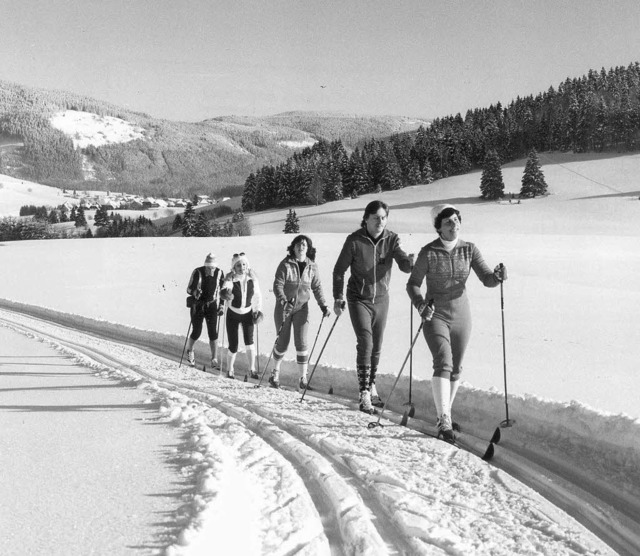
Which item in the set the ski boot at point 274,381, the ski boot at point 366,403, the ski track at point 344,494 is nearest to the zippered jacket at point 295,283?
the ski boot at point 274,381

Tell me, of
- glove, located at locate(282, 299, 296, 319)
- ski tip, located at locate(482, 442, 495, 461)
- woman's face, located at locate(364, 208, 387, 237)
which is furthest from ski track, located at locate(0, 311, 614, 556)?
glove, located at locate(282, 299, 296, 319)

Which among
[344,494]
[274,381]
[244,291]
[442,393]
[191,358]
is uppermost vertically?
[244,291]

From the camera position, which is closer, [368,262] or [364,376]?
[368,262]

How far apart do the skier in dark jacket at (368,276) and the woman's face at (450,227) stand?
0.91 m

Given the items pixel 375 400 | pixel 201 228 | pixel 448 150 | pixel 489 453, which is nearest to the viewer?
pixel 489 453

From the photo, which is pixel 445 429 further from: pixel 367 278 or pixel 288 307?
pixel 288 307

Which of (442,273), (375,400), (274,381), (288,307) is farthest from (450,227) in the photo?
(274,381)

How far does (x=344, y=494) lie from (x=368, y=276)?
9.61 ft

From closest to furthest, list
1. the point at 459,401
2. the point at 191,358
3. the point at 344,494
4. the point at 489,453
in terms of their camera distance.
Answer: the point at 344,494
the point at 489,453
the point at 459,401
the point at 191,358

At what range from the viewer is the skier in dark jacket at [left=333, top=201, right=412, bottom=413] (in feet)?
20.8

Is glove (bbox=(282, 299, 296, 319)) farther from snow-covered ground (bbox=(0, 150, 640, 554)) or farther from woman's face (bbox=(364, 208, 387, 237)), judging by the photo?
woman's face (bbox=(364, 208, 387, 237))

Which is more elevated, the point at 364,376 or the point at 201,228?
the point at 201,228

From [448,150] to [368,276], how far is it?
299 feet

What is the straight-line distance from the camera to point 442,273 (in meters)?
5.35
